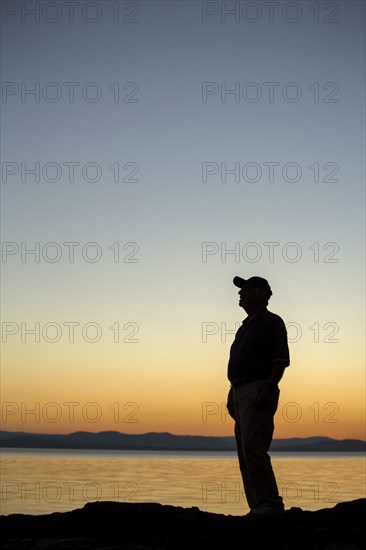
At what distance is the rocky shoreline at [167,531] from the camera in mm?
5992

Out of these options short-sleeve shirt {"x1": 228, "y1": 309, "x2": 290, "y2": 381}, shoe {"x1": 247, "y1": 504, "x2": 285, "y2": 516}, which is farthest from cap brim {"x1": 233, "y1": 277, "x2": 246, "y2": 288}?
→ shoe {"x1": 247, "y1": 504, "x2": 285, "y2": 516}

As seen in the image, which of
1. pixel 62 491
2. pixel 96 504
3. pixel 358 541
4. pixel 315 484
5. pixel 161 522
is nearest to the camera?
pixel 358 541

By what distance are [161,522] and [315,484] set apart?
49.5 ft

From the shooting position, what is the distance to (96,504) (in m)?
7.25

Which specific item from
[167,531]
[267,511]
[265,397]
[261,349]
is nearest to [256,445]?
[265,397]

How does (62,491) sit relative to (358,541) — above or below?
below

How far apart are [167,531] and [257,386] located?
1.84m

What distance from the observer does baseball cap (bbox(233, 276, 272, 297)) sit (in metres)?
8.10

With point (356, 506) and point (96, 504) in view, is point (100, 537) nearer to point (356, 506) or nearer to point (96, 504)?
point (96, 504)

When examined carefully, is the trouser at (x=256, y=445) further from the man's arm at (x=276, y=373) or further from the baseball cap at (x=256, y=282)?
the baseball cap at (x=256, y=282)

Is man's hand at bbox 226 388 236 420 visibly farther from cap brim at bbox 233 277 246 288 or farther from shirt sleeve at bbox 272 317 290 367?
cap brim at bbox 233 277 246 288

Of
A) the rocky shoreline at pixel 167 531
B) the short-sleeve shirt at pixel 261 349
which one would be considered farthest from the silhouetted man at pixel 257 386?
the rocky shoreline at pixel 167 531

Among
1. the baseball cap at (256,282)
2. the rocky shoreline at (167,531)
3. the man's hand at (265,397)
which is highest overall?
the baseball cap at (256,282)

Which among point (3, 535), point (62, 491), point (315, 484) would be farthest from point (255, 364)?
point (315, 484)
